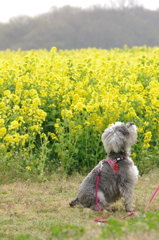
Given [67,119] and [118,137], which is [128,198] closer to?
[118,137]

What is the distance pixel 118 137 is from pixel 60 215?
1216 mm

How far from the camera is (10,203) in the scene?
21.9 feet

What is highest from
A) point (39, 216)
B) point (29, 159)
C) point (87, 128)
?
point (87, 128)

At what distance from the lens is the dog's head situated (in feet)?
19.0

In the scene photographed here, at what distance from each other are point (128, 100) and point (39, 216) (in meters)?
3.23

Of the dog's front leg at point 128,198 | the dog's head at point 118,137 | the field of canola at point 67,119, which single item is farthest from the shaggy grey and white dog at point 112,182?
the field of canola at point 67,119

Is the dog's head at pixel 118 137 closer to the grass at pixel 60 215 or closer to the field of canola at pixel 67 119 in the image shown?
the grass at pixel 60 215

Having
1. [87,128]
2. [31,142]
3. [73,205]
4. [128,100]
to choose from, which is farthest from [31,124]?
[73,205]

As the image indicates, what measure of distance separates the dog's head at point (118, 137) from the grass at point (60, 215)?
83cm

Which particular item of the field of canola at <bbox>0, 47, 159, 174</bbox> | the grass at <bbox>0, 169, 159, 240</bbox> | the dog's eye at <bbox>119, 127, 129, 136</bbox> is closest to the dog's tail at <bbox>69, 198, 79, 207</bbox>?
the grass at <bbox>0, 169, 159, 240</bbox>

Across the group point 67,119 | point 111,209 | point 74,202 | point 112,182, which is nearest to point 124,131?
point 112,182

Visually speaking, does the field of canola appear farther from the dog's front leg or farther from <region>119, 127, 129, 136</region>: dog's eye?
<region>119, 127, 129, 136</region>: dog's eye

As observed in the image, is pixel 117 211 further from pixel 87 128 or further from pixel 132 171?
pixel 87 128

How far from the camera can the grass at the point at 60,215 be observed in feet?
13.0
